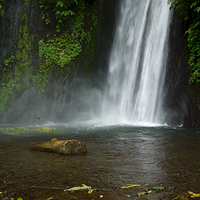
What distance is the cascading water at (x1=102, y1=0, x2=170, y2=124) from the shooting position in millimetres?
11492

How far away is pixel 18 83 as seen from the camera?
519 inches

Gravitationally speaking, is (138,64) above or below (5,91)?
above

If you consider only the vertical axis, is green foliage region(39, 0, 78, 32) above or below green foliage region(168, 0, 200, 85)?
above

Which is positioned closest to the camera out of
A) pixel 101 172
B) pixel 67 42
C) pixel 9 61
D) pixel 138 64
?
pixel 101 172

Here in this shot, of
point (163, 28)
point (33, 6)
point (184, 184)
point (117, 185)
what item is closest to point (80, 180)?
point (117, 185)

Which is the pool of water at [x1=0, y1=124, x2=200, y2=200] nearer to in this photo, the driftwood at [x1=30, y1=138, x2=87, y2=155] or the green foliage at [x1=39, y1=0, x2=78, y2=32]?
the driftwood at [x1=30, y1=138, x2=87, y2=155]

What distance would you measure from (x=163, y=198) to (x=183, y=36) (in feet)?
29.4

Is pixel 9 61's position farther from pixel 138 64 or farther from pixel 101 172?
pixel 101 172

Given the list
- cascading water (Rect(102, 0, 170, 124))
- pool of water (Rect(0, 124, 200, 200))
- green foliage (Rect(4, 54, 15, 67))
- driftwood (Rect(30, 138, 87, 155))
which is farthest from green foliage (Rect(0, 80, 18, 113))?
driftwood (Rect(30, 138, 87, 155))

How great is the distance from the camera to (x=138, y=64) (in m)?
13.0

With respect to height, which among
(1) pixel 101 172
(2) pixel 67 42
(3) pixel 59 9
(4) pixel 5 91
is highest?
(3) pixel 59 9

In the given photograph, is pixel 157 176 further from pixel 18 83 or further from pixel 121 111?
pixel 18 83

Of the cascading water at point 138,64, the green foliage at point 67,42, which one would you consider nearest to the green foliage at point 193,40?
the cascading water at point 138,64

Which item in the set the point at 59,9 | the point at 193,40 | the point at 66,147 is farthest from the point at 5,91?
the point at 66,147
